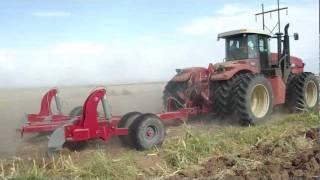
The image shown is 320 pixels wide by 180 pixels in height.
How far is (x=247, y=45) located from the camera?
13344mm

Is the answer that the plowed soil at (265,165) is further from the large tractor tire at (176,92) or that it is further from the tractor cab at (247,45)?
the tractor cab at (247,45)

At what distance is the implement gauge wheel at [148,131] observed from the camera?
379 inches

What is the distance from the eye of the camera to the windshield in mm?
13344

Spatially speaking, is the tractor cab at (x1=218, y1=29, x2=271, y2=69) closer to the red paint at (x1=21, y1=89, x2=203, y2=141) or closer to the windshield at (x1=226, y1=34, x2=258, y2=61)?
the windshield at (x1=226, y1=34, x2=258, y2=61)

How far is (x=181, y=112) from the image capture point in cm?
1168

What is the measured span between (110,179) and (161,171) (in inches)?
36.1

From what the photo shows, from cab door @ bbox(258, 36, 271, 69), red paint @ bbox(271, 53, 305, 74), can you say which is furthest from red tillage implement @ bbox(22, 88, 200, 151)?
red paint @ bbox(271, 53, 305, 74)

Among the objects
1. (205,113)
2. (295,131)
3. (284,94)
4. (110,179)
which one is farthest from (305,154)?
(284,94)

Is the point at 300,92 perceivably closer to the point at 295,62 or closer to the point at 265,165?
the point at 295,62

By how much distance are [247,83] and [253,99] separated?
0.90 meters

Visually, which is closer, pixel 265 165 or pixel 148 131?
pixel 265 165

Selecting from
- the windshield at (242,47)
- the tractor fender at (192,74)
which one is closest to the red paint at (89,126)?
the tractor fender at (192,74)

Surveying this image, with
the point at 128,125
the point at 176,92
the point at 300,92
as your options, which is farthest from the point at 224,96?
the point at 128,125

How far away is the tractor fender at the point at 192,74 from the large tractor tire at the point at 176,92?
191mm
